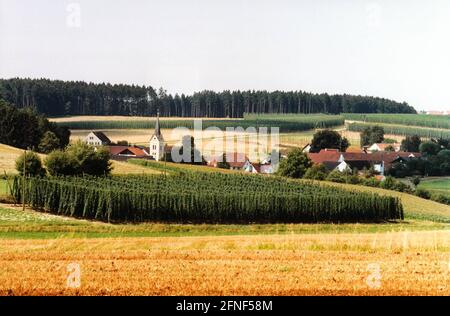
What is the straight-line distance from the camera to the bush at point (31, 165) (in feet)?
125

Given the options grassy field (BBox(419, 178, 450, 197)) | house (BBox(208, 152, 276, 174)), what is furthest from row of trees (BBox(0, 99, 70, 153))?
grassy field (BBox(419, 178, 450, 197))

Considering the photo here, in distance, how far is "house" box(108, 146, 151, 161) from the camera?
44241mm

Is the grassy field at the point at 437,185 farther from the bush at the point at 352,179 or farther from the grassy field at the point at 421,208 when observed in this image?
the bush at the point at 352,179

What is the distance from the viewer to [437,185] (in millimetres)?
43031

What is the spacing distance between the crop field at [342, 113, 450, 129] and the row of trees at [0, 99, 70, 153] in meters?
24.7

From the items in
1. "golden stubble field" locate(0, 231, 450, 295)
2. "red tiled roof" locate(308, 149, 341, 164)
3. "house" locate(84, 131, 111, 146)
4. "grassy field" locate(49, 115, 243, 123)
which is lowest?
"red tiled roof" locate(308, 149, 341, 164)

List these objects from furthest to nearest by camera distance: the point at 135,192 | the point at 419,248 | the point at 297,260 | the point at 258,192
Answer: the point at 258,192
the point at 135,192
the point at 419,248
the point at 297,260

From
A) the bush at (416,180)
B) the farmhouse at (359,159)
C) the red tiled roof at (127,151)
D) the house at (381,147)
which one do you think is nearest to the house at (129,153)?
the red tiled roof at (127,151)

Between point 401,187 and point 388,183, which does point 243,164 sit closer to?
point 388,183

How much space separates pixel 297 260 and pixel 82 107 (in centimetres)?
2232

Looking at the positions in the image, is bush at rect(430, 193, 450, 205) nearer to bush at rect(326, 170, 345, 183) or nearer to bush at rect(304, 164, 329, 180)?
bush at rect(326, 170, 345, 183)

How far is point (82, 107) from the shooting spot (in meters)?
35.5
